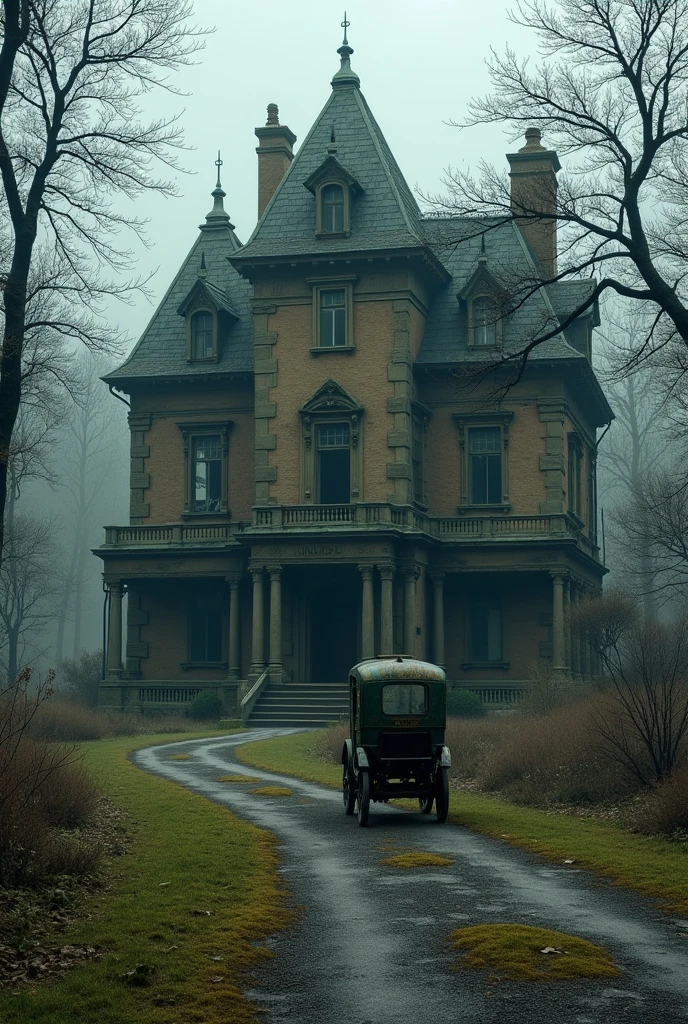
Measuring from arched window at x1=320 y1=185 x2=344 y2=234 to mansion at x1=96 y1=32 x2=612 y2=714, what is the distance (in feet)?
0.24

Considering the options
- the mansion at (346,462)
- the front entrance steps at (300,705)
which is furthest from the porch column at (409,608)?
the front entrance steps at (300,705)

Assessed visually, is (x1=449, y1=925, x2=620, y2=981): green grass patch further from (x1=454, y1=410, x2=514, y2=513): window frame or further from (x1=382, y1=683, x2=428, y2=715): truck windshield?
(x1=454, y1=410, x2=514, y2=513): window frame

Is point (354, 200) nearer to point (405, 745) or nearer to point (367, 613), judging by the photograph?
point (367, 613)

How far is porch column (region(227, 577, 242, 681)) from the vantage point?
149ft

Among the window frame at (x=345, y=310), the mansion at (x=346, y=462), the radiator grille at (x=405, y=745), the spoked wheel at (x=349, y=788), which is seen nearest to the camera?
the radiator grille at (x=405, y=745)

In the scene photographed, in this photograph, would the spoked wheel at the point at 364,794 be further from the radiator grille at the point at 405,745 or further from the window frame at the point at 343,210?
the window frame at the point at 343,210

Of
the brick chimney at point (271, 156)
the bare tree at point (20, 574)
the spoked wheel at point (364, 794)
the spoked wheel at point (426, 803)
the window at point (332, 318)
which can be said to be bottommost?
the spoked wheel at point (426, 803)

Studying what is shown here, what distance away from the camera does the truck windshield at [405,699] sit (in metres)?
17.6

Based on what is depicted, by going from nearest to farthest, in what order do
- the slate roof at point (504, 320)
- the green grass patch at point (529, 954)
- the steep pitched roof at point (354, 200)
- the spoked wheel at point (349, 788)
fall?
the green grass patch at point (529, 954) → the spoked wheel at point (349, 788) → the steep pitched roof at point (354, 200) → the slate roof at point (504, 320)

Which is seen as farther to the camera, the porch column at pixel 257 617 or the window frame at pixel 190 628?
the window frame at pixel 190 628

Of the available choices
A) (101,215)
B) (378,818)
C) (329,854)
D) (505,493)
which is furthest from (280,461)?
(329,854)

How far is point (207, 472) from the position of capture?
48.1 m

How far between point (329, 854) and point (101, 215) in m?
17.6

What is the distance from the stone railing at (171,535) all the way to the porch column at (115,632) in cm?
154
